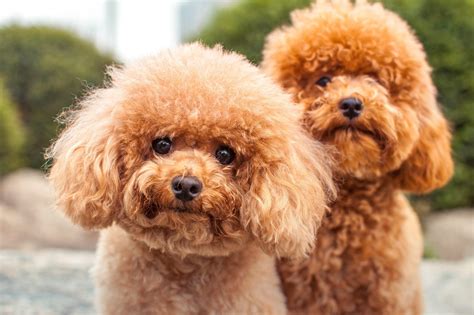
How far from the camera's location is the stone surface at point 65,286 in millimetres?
4188

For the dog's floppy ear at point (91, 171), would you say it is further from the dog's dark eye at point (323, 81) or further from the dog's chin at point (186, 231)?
the dog's dark eye at point (323, 81)

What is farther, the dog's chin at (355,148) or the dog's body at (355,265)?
the dog's body at (355,265)

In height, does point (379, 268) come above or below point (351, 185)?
below

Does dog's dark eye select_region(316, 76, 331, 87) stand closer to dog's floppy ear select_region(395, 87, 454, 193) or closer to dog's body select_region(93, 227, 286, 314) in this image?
dog's floppy ear select_region(395, 87, 454, 193)

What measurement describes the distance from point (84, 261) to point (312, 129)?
324cm

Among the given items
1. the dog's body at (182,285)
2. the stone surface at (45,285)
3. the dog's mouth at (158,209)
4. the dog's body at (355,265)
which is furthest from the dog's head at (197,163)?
the stone surface at (45,285)

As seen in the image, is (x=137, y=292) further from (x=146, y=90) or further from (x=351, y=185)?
(x=351, y=185)

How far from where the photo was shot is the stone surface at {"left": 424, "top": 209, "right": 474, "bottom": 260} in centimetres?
662

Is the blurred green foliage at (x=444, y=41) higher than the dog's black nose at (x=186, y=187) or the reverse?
the reverse

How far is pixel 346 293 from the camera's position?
3.00 m

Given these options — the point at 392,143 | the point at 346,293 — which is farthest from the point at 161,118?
the point at 346,293

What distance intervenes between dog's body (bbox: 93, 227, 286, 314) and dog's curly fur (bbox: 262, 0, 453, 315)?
1.11 ft

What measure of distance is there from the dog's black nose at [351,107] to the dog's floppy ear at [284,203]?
0.85 feet

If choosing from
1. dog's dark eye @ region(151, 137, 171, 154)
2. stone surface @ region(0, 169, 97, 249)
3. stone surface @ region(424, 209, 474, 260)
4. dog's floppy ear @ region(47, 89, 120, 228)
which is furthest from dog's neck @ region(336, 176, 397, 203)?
stone surface @ region(0, 169, 97, 249)
